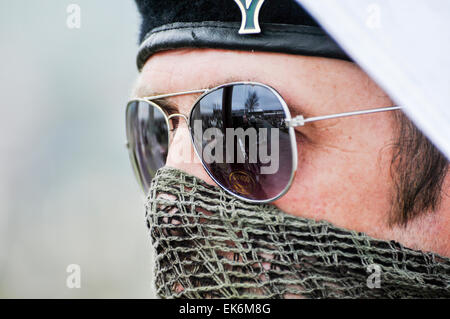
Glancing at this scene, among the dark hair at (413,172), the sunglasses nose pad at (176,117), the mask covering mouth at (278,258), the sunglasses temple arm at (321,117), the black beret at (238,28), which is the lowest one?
the mask covering mouth at (278,258)

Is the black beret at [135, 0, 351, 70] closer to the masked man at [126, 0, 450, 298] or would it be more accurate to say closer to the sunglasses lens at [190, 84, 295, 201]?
the masked man at [126, 0, 450, 298]

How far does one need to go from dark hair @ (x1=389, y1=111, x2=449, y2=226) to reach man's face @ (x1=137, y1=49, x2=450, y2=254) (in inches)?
0.9

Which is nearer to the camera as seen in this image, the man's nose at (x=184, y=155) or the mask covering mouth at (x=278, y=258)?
the mask covering mouth at (x=278, y=258)

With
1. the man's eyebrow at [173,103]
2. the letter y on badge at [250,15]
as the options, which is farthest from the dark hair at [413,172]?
the letter y on badge at [250,15]

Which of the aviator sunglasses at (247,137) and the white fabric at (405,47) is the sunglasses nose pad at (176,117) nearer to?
the aviator sunglasses at (247,137)

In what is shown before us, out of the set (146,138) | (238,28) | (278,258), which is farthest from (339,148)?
(146,138)

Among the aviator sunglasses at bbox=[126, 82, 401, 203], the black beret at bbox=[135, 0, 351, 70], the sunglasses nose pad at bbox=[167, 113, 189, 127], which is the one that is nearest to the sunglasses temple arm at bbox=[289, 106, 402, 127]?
the aviator sunglasses at bbox=[126, 82, 401, 203]

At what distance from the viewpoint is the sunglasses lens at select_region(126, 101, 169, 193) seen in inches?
72.5

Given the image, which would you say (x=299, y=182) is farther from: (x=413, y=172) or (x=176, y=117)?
(x=176, y=117)

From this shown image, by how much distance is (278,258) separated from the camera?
139cm

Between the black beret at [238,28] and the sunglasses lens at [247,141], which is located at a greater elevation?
the black beret at [238,28]

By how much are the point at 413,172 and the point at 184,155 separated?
2.50ft

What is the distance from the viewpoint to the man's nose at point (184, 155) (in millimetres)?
1574

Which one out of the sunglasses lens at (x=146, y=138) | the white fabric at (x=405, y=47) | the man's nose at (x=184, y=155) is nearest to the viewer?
the white fabric at (x=405, y=47)
